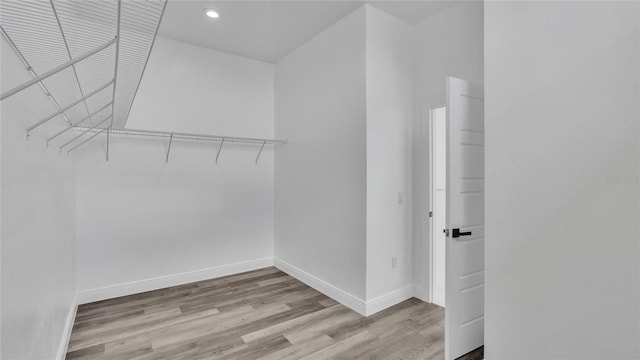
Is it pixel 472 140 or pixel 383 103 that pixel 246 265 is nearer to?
pixel 383 103

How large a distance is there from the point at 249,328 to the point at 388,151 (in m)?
1.97

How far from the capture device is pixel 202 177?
360cm

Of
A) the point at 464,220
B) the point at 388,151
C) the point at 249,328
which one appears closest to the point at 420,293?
the point at 464,220

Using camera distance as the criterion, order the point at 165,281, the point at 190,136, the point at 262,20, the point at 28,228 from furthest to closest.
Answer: the point at 190,136, the point at 165,281, the point at 262,20, the point at 28,228

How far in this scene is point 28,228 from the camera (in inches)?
50.9

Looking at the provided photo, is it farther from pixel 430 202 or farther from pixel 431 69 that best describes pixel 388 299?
pixel 431 69

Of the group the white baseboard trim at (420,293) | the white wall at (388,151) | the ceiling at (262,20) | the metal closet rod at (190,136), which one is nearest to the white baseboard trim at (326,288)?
the white wall at (388,151)

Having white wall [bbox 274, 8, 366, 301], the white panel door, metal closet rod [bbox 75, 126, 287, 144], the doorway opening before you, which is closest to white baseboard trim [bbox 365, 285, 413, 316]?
white wall [bbox 274, 8, 366, 301]

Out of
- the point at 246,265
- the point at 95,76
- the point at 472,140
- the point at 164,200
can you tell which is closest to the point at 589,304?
the point at 472,140

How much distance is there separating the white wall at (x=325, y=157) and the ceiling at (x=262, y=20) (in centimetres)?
17

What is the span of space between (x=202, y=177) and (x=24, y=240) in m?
2.39

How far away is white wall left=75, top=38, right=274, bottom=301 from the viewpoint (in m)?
3.05

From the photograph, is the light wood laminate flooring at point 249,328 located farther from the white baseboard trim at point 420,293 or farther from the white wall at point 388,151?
the white wall at point 388,151

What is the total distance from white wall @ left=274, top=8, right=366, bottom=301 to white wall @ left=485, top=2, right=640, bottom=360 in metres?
1.15
